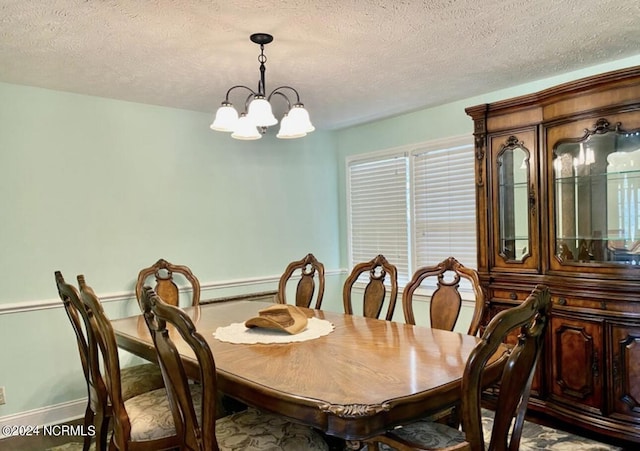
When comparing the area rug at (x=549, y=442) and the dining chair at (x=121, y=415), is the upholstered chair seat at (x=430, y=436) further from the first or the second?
the area rug at (x=549, y=442)

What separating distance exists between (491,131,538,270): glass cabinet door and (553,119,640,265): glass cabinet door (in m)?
0.16

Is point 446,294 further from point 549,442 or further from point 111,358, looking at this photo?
point 111,358

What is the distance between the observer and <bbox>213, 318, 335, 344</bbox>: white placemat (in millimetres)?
2129

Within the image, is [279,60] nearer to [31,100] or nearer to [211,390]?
[31,100]

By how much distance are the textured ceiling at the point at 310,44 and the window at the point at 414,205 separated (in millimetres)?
665

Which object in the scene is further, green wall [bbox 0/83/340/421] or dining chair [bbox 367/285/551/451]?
green wall [bbox 0/83/340/421]

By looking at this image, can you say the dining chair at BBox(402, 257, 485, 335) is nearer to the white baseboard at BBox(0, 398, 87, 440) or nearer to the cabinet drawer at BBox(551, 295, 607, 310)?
the cabinet drawer at BBox(551, 295, 607, 310)

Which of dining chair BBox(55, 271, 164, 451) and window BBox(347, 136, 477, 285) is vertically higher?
window BBox(347, 136, 477, 285)

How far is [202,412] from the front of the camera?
143cm

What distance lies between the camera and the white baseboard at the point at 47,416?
295 cm

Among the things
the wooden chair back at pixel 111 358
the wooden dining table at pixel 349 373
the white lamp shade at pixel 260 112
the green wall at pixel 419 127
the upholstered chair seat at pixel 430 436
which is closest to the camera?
the wooden dining table at pixel 349 373

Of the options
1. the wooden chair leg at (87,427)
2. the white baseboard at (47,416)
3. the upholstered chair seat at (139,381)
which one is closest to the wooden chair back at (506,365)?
the upholstered chair seat at (139,381)

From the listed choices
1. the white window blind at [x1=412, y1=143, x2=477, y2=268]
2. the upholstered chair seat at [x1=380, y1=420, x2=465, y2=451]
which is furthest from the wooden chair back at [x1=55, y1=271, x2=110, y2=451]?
the white window blind at [x1=412, y1=143, x2=477, y2=268]

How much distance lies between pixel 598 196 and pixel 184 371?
2.56m
